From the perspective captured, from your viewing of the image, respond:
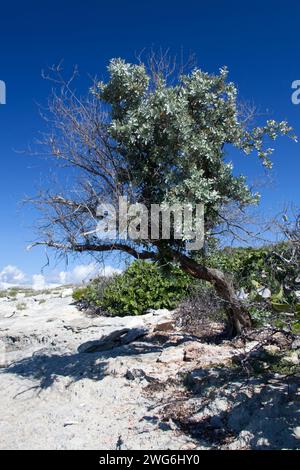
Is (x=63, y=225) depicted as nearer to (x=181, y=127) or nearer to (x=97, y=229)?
(x=97, y=229)

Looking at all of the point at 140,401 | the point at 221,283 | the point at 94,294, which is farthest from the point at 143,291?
the point at 140,401

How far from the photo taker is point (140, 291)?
13.2 meters

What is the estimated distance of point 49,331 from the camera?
12070mm

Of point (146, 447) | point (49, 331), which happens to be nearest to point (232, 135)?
point (146, 447)

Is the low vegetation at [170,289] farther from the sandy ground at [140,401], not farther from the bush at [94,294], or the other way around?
the sandy ground at [140,401]

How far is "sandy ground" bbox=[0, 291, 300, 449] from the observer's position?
4898 mm

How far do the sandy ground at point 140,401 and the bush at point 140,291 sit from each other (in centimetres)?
303

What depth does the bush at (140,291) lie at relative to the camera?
12.9 metres

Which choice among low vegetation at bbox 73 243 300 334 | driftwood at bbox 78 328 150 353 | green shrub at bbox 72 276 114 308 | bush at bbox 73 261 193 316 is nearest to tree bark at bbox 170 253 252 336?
low vegetation at bbox 73 243 300 334

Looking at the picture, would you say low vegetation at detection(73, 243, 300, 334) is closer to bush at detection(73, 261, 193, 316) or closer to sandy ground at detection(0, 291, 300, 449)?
bush at detection(73, 261, 193, 316)

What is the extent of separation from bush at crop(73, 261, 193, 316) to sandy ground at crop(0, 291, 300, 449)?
→ 3029 millimetres

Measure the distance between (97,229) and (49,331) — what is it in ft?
19.2

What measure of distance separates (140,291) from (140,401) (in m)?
7.05

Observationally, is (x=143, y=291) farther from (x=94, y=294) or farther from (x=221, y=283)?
(x=221, y=283)
